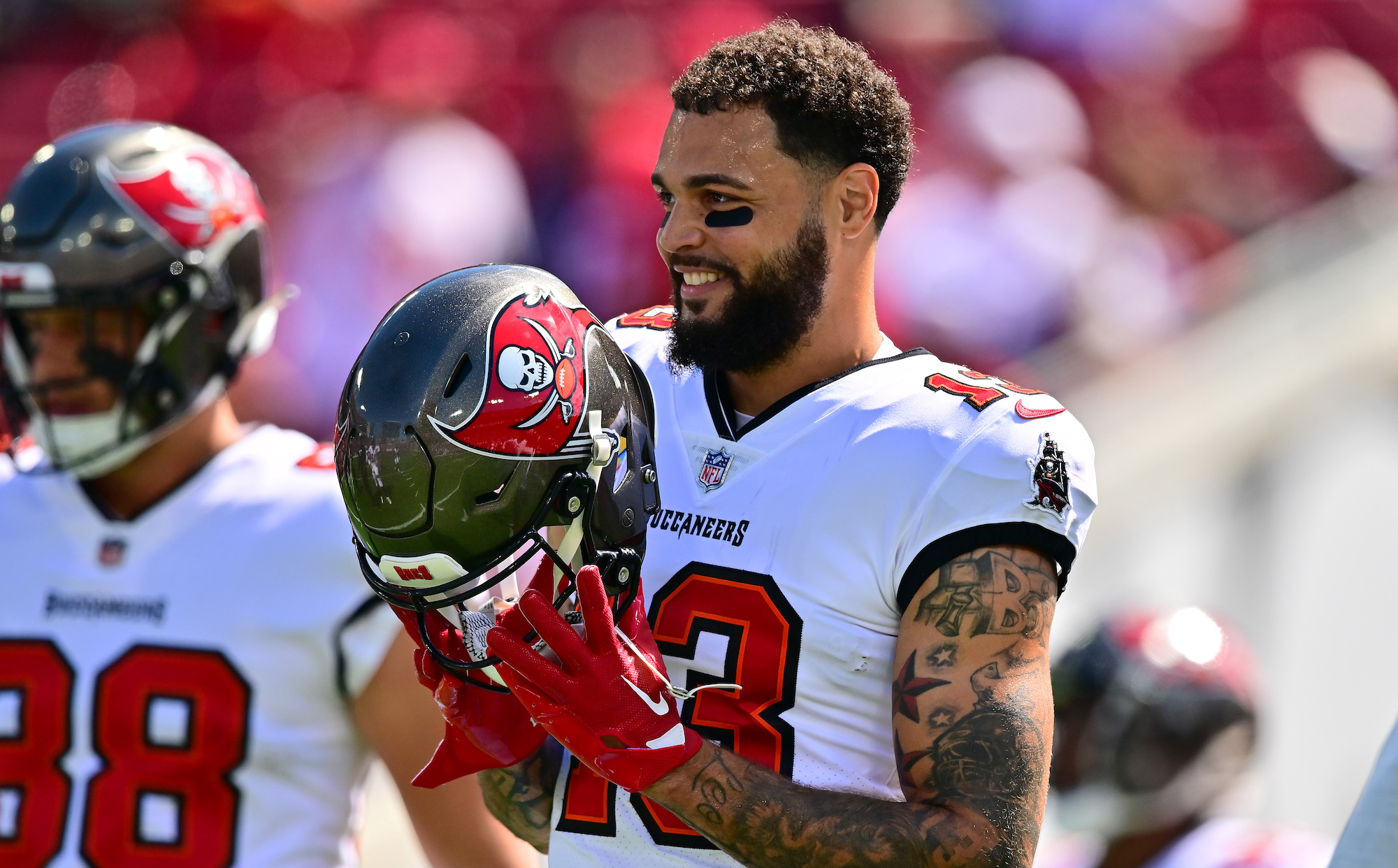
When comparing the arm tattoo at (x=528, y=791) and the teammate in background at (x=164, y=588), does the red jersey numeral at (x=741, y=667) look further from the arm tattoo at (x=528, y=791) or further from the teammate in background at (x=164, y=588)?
the teammate in background at (x=164, y=588)

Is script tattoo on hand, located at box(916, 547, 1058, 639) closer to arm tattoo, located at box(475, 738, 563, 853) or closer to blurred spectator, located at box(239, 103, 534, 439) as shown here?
arm tattoo, located at box(475, 738, 563, 853)

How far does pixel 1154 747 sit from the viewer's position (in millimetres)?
3418

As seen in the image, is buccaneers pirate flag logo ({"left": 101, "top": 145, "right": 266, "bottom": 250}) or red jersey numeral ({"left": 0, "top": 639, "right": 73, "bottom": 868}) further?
buccaneers pirate flag logo ({"left": 101, "top": 145, "right": 266, "bottom": 250})

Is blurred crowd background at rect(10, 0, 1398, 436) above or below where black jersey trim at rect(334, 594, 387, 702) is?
above

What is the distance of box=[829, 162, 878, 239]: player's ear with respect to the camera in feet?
6.84

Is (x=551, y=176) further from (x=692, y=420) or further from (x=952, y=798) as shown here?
(x=952, y=798)

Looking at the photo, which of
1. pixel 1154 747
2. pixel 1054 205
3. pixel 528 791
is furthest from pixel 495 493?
pixel 1054 205

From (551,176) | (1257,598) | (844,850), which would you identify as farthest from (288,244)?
(844,850)

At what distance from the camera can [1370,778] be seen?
5.08 ft

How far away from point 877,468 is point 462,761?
2.05 feet

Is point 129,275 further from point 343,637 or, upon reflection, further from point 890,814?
point 890,814

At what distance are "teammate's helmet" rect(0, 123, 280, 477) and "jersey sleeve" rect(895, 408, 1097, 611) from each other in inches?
52.9

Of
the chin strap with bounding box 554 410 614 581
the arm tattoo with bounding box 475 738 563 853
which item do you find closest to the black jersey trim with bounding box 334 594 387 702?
the arm tattoo with bounding box 475 738 563 853

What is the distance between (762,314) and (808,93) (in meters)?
0.29
